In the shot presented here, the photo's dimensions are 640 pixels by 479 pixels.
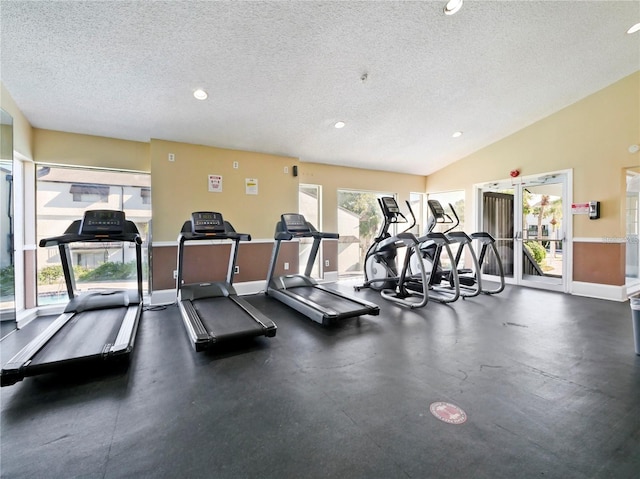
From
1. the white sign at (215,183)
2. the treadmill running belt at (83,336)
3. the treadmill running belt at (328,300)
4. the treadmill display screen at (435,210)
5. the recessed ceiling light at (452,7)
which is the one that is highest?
the recessed ceiling light at (452,7)

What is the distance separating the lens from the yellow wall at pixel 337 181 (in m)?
6.32

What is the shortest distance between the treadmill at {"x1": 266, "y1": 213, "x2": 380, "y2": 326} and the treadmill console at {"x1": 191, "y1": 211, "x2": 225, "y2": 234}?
1.03 m

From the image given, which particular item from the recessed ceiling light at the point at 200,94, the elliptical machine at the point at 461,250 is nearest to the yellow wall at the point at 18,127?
the recessed ceiling light at the point at 200,94

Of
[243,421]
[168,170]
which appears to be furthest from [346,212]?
[243,421]

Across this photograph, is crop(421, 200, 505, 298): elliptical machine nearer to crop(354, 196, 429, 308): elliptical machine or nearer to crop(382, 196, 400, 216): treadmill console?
crop(354, 196, 429, 308): elliptical machine

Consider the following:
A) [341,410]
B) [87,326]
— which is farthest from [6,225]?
[341,410]

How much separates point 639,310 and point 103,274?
6672mm

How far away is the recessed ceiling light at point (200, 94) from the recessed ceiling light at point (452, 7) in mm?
2830

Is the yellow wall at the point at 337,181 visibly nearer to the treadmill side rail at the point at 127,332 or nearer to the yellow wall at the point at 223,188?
the yellow wall at the point at 223,188

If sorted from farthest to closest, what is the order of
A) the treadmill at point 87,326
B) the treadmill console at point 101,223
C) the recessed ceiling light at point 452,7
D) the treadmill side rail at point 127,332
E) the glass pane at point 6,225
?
1. the treadmill console at point 101,223
2. the glass pane at point 6,225
3. the recessed ceiling light at point 452,7
4. the treadmill side rail at point 127,332
5. the treadmill at point 87,326

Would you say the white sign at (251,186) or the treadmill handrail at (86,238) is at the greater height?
the white sign at (251,186)

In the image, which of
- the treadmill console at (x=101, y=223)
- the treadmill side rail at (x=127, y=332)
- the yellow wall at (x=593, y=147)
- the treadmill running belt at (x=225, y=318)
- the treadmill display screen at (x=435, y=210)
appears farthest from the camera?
the treadmill display screen at (x=435, y=210)

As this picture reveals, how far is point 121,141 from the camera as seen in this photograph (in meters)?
4.57

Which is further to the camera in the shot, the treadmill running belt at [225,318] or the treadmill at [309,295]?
the treadmill at [309,295]
